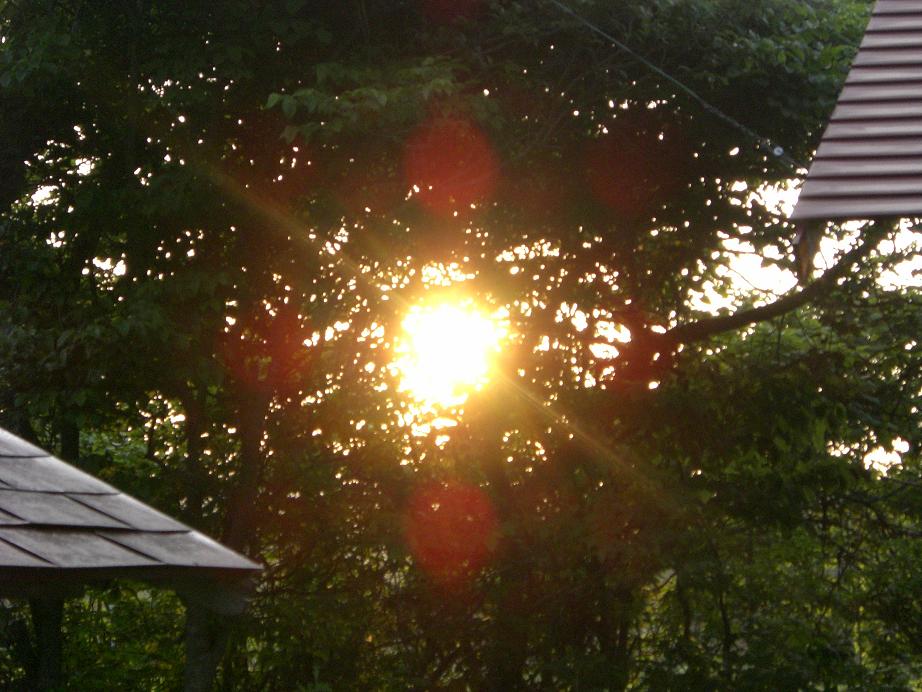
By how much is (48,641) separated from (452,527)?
12.3 feet

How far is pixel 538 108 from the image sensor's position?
891cm

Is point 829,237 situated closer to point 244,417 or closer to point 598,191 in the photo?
point 598,191

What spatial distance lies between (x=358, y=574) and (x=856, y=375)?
434 cm

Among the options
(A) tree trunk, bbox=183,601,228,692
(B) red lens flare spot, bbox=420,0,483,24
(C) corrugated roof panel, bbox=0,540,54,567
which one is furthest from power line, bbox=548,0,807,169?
(C) corrugated roof panel, bbox=0,540,54,567

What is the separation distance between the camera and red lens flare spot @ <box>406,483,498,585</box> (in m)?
9.72

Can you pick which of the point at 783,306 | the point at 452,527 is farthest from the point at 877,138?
the point at 452,527

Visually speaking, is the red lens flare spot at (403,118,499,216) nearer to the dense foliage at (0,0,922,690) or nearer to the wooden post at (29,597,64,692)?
the dense foliage at (0,0,922,690)

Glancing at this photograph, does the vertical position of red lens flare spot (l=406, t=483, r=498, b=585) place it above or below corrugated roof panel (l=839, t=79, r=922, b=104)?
below

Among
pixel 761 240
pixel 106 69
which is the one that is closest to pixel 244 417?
pixel 106 69

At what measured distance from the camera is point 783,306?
889 centimetres

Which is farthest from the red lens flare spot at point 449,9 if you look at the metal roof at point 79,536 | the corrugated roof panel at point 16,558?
the corrugated roof panel at point 16,558

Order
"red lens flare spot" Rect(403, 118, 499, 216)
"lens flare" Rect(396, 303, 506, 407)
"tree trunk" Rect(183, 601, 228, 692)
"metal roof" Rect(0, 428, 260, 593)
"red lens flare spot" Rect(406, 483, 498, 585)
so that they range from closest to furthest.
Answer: "metal roof" Rect(0, 428, 260, 593)
"red lens flare spot" Rect(403, 118, 499, 216)
"lens flare" Rect(396, 303, 506, 407)
"red lens flare spot" Rect(406, 483, 498, 585)
"tree trunk" Rect(183, 601, 228, 692)

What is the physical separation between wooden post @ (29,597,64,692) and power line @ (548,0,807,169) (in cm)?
653

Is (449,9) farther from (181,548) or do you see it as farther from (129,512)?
(181,548)
